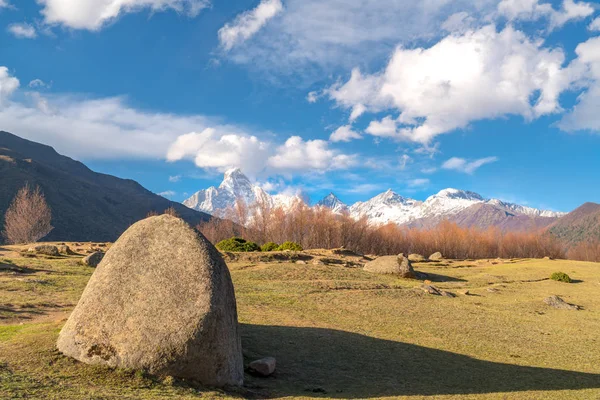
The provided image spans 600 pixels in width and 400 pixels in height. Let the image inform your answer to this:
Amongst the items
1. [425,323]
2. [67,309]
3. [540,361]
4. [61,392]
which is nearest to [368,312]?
[425,323]

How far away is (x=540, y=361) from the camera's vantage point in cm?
1503

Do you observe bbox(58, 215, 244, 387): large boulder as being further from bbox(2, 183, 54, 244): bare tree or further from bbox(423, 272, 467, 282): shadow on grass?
bbox(2, 183, 54, 244): bare tree

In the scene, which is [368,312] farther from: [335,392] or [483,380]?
[335,392]

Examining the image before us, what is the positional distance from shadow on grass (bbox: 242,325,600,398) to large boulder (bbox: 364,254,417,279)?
1898 centimetres

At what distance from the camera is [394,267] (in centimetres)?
3459

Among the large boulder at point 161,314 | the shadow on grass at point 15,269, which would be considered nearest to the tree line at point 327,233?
the shadow on grass at point 15,269

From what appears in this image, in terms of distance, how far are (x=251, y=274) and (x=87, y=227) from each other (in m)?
142

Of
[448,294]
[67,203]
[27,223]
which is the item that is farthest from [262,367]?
[67,203]

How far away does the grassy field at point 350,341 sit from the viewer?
8867 millimetres

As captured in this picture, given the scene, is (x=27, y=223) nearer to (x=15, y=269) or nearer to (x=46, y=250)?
(x=46, y=250)

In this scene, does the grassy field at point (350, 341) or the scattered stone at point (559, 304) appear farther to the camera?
the scattered stone at point (559, 304)

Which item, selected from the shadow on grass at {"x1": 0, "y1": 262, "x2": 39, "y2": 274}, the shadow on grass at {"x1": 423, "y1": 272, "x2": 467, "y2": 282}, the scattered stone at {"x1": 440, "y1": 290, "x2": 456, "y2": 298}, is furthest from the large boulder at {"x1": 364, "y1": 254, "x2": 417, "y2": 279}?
the shadow on grass at {"x1": 0, "y1": 262, "x2": 39, "y2": 274}

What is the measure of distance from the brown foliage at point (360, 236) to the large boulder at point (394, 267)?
40.9m

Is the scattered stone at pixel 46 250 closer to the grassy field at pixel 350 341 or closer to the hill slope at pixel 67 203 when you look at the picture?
the grassy field at pixel 350 341
